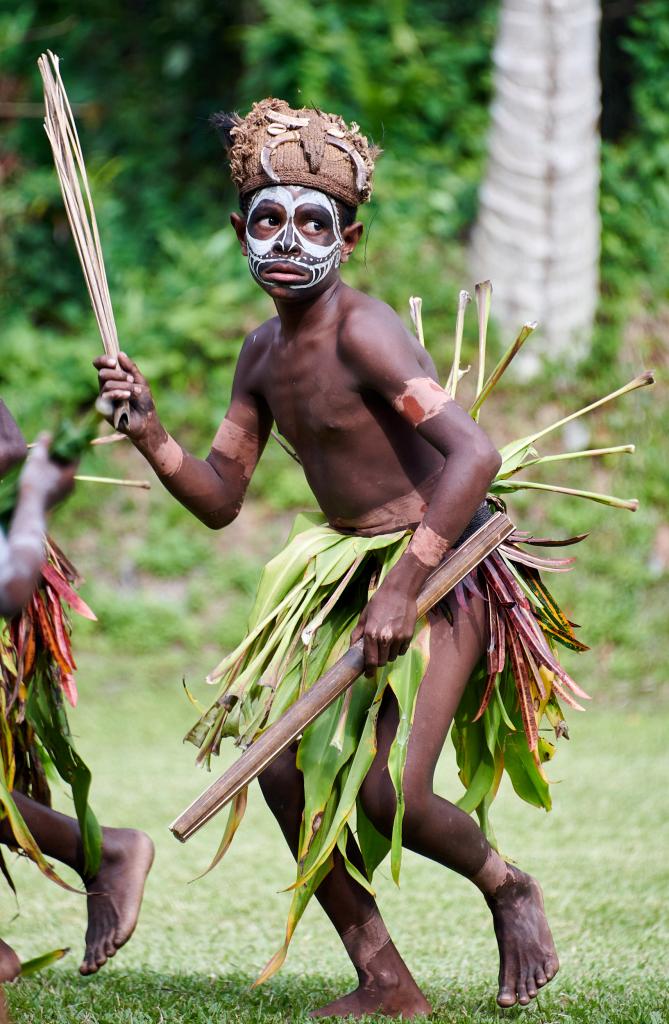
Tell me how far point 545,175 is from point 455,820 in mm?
5876

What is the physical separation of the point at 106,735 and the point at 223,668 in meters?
3.86

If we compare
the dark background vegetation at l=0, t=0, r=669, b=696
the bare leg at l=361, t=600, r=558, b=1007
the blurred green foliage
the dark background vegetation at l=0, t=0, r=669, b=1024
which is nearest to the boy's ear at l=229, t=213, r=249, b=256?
the bare leg at l=361, t=600, r=558, b=1007

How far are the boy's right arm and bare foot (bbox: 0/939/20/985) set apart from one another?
104 cm

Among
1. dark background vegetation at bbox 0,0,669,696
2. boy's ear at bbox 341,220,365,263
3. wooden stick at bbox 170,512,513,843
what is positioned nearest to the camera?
wooden stick at bbox 170,512,513,843

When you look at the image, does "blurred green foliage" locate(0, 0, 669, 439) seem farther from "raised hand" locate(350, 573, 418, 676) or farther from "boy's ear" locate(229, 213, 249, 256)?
"raised hand" locate(350, 573, 418, 676)

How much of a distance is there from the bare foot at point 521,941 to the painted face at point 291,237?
4.67ft

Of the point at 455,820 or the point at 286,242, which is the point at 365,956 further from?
the point at 286,242

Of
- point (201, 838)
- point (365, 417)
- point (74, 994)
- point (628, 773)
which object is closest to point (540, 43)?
point (628, 773)

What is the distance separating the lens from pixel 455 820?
10.00 ft

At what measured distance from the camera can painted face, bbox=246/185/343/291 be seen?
3049 mm

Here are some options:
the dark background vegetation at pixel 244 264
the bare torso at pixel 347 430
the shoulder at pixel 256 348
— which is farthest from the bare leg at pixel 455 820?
the dark background vegetation at pixel 244 264

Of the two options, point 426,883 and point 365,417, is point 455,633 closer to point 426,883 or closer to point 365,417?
point 365,417

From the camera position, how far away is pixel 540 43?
8.08 m

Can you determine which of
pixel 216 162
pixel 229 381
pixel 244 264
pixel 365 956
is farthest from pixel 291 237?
pixel 216 162
